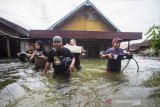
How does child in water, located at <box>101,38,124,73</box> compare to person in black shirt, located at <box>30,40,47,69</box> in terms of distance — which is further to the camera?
person in black shirt, located at <box>30,40,47,69</box>

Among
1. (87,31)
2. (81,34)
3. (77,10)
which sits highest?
(77,10)

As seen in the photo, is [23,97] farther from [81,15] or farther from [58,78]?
[81,15]

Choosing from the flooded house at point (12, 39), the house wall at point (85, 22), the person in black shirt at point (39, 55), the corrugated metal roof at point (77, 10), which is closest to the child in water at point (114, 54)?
the person in black shirt at point (39, 55)

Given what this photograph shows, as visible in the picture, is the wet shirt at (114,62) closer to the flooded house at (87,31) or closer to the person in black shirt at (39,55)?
the person in black shirt at (39,55)

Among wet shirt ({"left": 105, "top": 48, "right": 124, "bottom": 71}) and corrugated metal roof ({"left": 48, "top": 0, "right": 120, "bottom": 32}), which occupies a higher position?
corrugated metal roof ({"left": 48, "top": 0, "right": 120, "bottom": 32})

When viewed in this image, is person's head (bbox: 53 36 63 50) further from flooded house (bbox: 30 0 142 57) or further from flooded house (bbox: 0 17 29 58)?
flooded house (bbox: 0 17 29 58)

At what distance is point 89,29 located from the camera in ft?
65.3

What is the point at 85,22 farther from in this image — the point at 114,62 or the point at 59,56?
the point at 59,56

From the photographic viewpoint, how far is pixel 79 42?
1998 cm

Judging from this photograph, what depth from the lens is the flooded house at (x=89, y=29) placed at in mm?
17312

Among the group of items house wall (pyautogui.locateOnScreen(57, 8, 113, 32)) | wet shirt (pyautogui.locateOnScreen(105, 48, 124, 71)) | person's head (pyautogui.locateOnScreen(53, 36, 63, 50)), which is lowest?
wet shirt (pyautogui.locateOnScreen(105, 48, 124, 71))

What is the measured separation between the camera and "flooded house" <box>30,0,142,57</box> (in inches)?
682

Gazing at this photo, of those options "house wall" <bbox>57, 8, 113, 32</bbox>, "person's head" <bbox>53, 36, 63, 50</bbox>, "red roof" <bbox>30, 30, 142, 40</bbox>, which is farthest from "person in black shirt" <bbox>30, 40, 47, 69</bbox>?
"house wall" <bbox>57, 8, 113, 32</bbox>

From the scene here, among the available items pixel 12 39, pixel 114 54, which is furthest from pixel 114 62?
pixel 12 39
